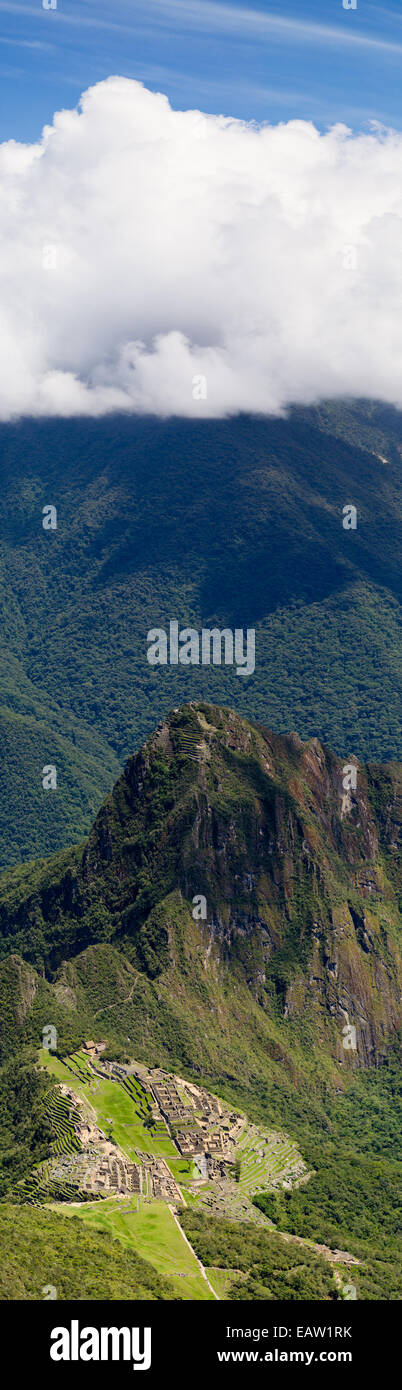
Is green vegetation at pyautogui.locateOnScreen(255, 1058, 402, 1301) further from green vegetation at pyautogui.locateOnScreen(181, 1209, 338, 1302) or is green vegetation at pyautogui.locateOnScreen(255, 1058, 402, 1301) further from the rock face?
the rock face

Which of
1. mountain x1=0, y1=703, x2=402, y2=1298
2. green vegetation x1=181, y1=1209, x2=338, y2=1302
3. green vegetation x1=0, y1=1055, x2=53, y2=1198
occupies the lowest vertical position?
green vegetation x1=181, y1=1209, x2=338, y2=1302

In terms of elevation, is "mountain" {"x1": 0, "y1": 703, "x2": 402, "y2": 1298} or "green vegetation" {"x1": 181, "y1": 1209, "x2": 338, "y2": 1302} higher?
"mountain" {"x1": 0, "y1": 703, "x2": 402, "y2": 1298}

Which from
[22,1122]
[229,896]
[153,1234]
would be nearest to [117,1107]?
[22,1122]

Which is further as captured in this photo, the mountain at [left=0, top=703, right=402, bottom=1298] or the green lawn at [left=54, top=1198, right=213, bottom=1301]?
the mountain at [left=0, top=703, right=402, bottom=1298]

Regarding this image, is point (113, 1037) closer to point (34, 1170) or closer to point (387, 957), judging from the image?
point (34, 1170)

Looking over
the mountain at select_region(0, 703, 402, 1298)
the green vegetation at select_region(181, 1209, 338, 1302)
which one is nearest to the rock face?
the mountain at select_region(0, 703, 402, 1298)

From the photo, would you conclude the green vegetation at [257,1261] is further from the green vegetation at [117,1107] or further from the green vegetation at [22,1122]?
the green vegetation at [22,1122]

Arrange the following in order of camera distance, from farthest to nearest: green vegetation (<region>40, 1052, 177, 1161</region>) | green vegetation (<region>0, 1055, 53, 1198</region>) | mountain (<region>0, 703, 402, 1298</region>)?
mountain (<region>0, 703, 402, 1298</region>) < green vegetation (<region>40, 1052, 177, 1161</region>) < green vegetation (<region>0, 1055, 53, 1198</region>)

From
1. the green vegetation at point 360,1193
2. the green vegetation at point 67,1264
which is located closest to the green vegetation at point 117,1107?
the green vegetation at point 360,1193
